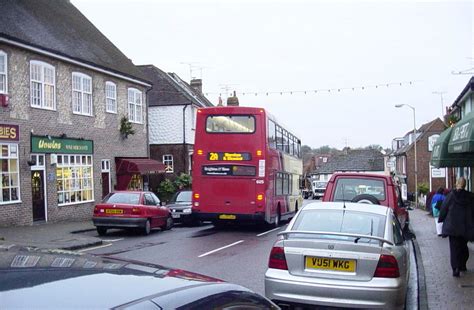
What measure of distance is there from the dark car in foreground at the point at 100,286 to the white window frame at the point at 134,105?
89.0ft

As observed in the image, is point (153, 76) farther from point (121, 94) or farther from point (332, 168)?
point (332, 168)

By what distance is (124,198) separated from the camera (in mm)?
17953

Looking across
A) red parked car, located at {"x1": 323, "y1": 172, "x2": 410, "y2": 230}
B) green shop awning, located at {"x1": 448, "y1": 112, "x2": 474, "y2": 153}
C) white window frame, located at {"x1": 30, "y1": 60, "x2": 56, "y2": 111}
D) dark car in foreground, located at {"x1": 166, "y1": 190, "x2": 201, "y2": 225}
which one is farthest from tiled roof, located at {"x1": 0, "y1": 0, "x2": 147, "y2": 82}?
green shop awning, located at {"x1": 448, "y1": 112, "x2": 474, "y2": 153}

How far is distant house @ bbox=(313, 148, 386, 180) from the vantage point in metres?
91.1

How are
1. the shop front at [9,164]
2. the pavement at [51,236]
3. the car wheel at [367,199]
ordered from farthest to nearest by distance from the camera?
1. the shop front at [9,164]
2. the pavement at [51,236]
3. the car wheel at [367,199]

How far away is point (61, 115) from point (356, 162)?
2996 inches

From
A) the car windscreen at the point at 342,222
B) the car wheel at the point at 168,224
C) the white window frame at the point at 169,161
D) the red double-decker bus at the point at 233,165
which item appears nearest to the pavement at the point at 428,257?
the car windscreen at the point at 342,222

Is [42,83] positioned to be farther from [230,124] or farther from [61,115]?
[230,124]

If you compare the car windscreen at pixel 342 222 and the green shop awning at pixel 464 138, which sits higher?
the green shop awning at pixel 464 138

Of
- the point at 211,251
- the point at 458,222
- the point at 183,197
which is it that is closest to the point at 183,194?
the point at 183,197

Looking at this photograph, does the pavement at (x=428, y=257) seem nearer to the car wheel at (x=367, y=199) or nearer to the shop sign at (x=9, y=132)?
the car wheel at (x=367, y=199)

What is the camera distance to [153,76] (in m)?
40.8

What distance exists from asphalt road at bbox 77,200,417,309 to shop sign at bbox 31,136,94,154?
15.3 feet

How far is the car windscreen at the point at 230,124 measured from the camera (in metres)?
17.5
